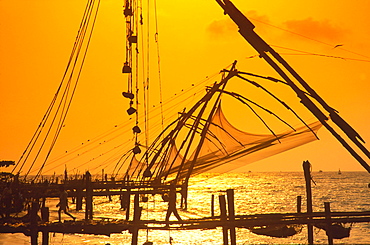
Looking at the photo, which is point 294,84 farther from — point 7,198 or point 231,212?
point 7,198

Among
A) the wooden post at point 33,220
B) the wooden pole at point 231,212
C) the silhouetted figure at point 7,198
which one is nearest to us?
the wooden pole at point 231,212

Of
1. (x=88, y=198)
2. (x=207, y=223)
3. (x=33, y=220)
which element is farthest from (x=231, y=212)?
(x=88, y=198)

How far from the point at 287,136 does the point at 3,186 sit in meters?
9.95

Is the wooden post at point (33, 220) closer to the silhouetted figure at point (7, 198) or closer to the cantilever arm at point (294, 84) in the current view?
the silhouetted figure at point (7, 198)

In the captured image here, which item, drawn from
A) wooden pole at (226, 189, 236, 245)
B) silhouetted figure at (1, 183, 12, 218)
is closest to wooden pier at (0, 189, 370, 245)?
wooden pole at (226, 189, 236, 245)

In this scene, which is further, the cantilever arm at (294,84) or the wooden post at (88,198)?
the wooden post at (88,198)

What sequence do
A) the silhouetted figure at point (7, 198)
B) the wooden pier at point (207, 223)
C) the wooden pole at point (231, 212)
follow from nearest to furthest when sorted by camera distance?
the wooden pier at point (207, 223)
the wooden pole at point (231, 212)
the silhouetted figure at point (7, 198)

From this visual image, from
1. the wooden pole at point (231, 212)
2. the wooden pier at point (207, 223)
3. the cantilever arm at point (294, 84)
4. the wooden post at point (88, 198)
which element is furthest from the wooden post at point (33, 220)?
the cantilever arm at point (294, 84)

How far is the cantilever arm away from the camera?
10.8m

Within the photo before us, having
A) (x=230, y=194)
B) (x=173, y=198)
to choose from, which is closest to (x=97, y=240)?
(x=173, y=198)

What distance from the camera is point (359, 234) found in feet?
111

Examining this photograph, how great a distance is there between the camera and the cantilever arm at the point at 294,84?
35.5 ft

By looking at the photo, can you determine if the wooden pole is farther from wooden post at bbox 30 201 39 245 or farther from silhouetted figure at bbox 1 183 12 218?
silhouetted figure at bbox 1 183 12 218

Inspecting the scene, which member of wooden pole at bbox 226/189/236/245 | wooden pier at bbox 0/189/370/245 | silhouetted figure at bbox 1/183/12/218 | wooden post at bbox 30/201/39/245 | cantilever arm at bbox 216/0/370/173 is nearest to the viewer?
cantilever arm at bbox 216/0/370/173
